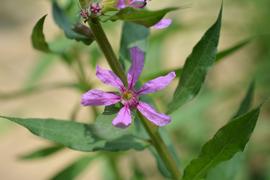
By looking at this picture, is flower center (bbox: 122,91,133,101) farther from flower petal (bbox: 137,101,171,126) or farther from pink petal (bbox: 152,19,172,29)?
pink petal (bbox: 152,19,172,29)

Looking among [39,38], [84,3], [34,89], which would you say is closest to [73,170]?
[34,89]

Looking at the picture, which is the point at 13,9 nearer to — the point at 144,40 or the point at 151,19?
the point at 144,40

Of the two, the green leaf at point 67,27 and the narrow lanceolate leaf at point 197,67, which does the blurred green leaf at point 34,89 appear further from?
the narrow lanceolate leaf at point 197,67

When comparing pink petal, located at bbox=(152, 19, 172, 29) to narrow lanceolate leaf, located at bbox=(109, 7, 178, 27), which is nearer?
narrow lanceolate leaf, located at bbox=(109, 7, 178, 27)

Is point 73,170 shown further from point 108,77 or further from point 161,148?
point 108,77

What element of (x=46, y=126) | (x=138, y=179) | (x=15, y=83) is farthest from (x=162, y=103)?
(x=15, y=83)

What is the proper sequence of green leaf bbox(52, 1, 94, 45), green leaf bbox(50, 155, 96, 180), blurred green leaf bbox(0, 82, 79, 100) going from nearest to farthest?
green leaf bbox(52, 1, 94, 45)
green leaf bbox(50, 155, 96, 180)
blurred green leaf bbox(0, 82, 79, 100)

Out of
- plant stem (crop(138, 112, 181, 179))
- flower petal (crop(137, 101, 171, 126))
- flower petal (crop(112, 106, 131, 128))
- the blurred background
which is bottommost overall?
the blurred background

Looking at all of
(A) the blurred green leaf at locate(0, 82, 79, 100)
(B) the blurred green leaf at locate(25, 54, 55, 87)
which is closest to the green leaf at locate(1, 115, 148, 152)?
(A) the blurred green leaf at locate(0, 82, 79, 100)
